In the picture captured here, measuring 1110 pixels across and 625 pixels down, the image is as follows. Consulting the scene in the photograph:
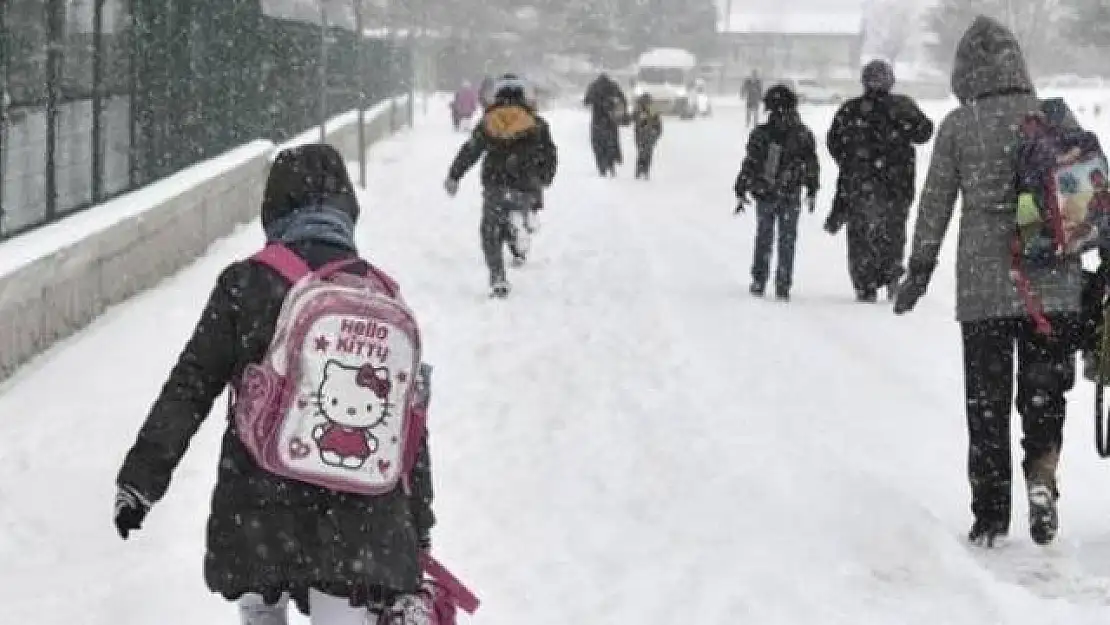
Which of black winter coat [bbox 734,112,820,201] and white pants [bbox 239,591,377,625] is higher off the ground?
black winter coat [bbox 734,112,820,201]

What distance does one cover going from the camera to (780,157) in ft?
42.7

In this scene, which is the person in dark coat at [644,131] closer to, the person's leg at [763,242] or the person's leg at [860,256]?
the person's leg at [763,242]

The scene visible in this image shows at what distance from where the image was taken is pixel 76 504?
6715mm

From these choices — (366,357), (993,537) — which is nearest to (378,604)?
(366,357)

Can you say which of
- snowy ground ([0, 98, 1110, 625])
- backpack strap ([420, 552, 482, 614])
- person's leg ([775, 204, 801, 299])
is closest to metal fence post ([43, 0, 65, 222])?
snowy ground ([0, 98, 1110, 625])

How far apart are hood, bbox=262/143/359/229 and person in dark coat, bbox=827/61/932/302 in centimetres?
889

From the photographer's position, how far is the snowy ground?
19.1 ft

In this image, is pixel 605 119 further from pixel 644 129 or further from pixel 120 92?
pixel 120 92

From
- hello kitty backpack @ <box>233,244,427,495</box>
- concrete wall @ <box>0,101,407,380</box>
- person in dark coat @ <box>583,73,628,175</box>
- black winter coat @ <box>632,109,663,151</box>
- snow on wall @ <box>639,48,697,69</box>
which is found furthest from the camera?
snow on wall @ <box>639,48,697,69</box>

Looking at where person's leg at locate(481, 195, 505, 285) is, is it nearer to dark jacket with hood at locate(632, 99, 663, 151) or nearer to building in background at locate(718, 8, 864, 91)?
dark jacket with hood at locate(632, 99, 663, 151)

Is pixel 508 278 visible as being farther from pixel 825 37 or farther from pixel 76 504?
pixel 825 37

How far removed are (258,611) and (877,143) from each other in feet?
31.3

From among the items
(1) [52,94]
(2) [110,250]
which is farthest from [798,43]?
(1) [52,94]

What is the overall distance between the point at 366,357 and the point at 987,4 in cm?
9029
